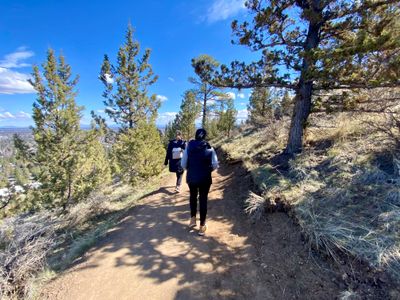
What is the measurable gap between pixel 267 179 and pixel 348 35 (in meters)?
4.30

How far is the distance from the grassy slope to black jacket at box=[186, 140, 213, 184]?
1356mm

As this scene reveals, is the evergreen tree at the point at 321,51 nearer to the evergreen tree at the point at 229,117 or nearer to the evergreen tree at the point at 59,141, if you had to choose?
the evergreen tree at the point at 59,141

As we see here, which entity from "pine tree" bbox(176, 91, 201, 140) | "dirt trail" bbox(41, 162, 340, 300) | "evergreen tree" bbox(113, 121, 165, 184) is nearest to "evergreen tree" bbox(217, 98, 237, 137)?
"pine tree" bbox(176, 91, 201, 140)

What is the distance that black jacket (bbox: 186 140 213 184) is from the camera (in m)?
3.97

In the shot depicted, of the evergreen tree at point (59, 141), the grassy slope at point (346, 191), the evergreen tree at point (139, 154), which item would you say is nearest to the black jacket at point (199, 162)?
the grassy slope at point (346, 191)

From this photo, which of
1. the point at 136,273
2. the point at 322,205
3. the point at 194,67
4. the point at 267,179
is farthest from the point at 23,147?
the point at 322,205

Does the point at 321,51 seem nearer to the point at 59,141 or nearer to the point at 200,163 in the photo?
the point at 200,163

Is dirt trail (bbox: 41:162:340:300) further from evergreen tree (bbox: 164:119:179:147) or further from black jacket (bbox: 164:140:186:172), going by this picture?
Answer: evergreen tree (bbox: 164:119:179:147)

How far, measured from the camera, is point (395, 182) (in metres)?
3.53

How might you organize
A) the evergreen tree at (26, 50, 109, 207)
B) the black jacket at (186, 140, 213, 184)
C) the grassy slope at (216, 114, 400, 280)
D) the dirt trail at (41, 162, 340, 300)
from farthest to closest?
1. the evergreen tree at (26, 50, 109, 207)
2. the black jacket at (186, 140, 213, 184)
3. the dirt trail at (41, 162, 340, 300)
4. the grassy slope at (216, 114, 400, 280)

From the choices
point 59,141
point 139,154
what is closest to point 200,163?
point 139,154

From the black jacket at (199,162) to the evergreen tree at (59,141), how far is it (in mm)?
8352

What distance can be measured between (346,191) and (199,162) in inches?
104

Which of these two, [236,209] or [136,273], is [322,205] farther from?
[136,273]
